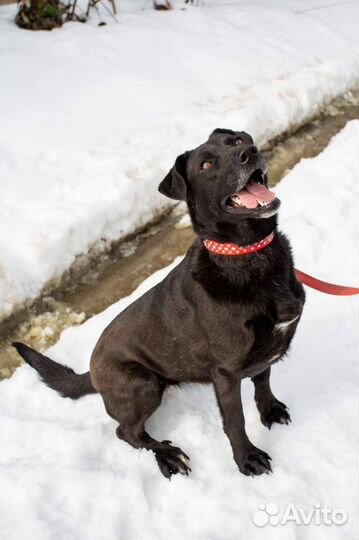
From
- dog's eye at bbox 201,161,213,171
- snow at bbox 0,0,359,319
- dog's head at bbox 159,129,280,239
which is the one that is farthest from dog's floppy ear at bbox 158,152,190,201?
snow at bbox 0,0,359,319

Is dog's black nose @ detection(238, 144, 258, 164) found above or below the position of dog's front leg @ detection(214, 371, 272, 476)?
above

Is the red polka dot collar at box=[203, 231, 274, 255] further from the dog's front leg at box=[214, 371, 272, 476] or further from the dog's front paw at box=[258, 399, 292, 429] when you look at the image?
the dog's front paw at box=[258, 399, 292, 429]

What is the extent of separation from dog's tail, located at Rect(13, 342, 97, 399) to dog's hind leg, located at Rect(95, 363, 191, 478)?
0.22m

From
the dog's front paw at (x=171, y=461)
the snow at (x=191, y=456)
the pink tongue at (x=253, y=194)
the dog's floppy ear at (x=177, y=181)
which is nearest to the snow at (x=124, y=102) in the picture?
the snow at (x=191, y=456)

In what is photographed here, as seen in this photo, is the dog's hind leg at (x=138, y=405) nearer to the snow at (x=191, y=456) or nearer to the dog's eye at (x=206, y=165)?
the snow at (x=191, y=456)

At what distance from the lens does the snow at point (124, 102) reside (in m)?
4.34

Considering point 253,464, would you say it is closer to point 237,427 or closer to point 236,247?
point 237,427

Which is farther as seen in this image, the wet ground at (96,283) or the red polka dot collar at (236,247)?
the wet ground at (96,283)

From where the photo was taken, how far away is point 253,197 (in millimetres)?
2195

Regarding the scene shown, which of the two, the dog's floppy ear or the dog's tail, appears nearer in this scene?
the dog's floppy ear

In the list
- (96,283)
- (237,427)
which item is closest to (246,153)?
(237,427)

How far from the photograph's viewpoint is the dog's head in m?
2.12

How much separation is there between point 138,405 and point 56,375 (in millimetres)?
496

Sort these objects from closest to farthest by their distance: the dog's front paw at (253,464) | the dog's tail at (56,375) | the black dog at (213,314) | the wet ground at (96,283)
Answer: the black dog at (213,314) < the dog's front paw at (253,464) < the dog's tail at (56,375) < the wet ground at (96,283)
